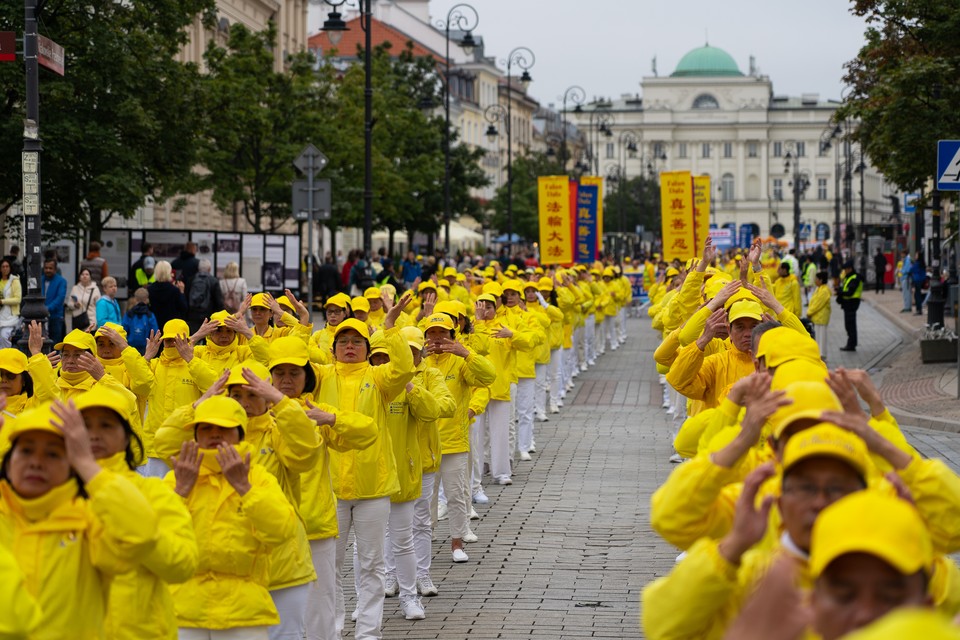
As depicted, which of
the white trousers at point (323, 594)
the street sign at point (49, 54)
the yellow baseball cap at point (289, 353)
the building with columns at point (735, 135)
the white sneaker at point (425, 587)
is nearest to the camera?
the yellow baseball cap at point (289, 353)

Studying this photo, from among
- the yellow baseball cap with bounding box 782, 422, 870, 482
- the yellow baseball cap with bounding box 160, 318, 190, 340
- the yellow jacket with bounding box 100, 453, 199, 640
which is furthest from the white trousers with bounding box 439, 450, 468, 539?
the yellow baseball cap with bounding box 782, 422, 870, 482

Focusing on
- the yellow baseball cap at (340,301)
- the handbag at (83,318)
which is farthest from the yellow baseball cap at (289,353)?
the handbag at (83,318)

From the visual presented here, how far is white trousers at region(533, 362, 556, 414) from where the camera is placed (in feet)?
64.9

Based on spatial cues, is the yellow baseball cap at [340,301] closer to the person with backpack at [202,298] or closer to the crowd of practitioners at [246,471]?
the crowd of practitioners at [246,471]

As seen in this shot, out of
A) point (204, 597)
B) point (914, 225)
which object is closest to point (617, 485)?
point (204, 597)

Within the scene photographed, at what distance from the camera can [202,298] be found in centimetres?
2264

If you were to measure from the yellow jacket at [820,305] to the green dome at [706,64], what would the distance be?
5407 inches

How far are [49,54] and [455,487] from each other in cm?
734

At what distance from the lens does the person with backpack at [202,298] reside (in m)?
22.6

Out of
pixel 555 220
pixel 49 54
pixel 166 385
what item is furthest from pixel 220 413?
pixel 555 220

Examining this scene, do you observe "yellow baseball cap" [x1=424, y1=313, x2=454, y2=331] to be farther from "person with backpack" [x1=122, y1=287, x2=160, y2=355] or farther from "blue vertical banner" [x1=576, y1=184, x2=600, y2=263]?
"blue vertical banner" [x1=576, y1=184, x2=600, y2=263]

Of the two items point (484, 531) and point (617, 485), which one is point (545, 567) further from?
point (617, 485)

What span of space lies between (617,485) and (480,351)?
248cm

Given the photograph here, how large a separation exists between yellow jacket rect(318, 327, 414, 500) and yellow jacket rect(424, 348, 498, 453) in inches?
93.6
